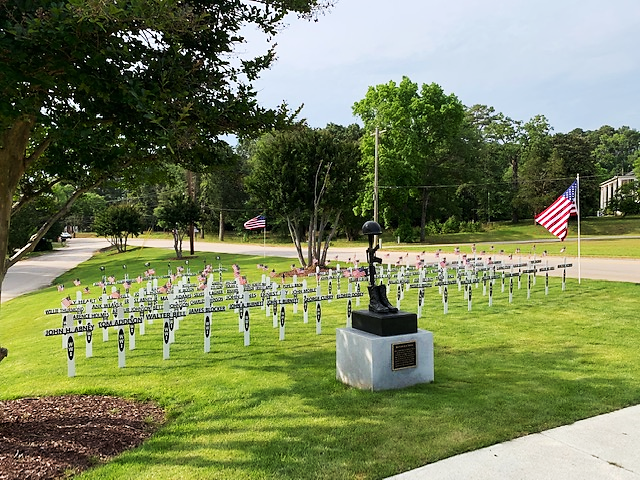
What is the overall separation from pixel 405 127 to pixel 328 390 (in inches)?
1458

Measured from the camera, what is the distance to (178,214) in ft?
103

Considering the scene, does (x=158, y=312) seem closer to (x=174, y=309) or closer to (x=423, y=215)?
(x=174, y=309)

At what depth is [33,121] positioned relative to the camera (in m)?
4.41

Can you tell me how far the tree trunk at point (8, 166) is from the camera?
4.46 m

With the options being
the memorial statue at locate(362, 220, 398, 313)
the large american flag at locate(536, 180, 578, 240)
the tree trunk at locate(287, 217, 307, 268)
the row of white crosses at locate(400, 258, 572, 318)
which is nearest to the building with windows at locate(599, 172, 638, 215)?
the tree trunk at locate(287, 217, 307, 268)

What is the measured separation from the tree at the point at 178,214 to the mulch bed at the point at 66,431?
26.7 metres

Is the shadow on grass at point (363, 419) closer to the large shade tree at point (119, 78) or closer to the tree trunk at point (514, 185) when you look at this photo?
the large shade tree at point (119, 78)

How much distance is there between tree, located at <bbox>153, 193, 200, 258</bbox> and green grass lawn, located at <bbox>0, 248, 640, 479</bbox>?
70.9 feet

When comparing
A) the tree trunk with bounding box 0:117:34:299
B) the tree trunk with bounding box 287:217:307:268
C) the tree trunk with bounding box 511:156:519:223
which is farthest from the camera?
the tree trunk with bounding box 511:156:519:223

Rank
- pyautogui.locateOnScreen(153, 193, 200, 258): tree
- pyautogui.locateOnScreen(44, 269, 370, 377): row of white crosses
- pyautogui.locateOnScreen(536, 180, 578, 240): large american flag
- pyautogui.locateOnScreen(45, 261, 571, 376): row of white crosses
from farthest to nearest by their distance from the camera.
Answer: pyautogui.locateOnScreen(153, 193, 200, 258): tree < pyautogui.locateOnScreen(536, 180, 578, 240): large american flag < pyautogui.locateOnScreen(45, 261, 571, 376): row of white crosses < pyautogui.locateOnScreen(44, 269, 370, 377): row of white crosses

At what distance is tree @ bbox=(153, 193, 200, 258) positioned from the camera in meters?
31.4

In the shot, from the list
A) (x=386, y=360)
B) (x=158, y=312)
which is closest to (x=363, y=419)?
(x=386, y=360)

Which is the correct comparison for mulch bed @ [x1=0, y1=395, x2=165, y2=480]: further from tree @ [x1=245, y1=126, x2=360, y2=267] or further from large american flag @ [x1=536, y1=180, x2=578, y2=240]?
tree @ [x1=245, y1=126, x2=360, y2=267]

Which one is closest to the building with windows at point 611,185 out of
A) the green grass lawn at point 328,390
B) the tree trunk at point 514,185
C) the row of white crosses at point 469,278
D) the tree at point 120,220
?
the tree trunk at point 514,185
